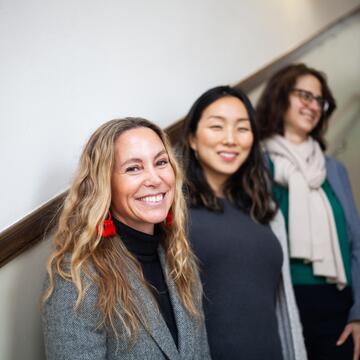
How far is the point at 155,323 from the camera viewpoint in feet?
3.72

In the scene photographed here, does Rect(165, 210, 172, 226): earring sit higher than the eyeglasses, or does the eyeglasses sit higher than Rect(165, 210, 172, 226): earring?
the eyeglasses

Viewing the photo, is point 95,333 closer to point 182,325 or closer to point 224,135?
point 182,325

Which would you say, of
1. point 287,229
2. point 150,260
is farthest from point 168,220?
point 287,229

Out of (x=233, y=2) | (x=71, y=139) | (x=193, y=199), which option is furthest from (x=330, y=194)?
(x=71, y=139)

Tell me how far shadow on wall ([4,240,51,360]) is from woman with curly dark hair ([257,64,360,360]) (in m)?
1.04

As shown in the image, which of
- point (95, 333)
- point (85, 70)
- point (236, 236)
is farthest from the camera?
point (236, 236)

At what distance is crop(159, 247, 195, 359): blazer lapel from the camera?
1.19 m

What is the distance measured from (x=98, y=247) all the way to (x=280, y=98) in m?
1.29

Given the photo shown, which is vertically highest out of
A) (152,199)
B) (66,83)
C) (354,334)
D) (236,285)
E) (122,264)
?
(66,83)

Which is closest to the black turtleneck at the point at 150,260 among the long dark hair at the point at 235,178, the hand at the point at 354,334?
the long dark hair at the point at 235,178

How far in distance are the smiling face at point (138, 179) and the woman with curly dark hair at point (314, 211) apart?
85cm

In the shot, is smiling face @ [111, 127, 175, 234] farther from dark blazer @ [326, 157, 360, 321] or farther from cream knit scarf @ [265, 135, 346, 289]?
dark blazer @ [326, 157, 360, 321]

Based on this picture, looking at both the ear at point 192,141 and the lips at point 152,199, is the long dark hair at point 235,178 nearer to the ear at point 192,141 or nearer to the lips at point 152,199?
the ear at point 192,141

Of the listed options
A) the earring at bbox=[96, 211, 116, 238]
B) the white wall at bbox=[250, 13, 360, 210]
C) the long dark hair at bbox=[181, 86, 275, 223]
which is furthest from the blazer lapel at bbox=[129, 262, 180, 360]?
the white wall at bbox=[250, 13, 360, 210]
